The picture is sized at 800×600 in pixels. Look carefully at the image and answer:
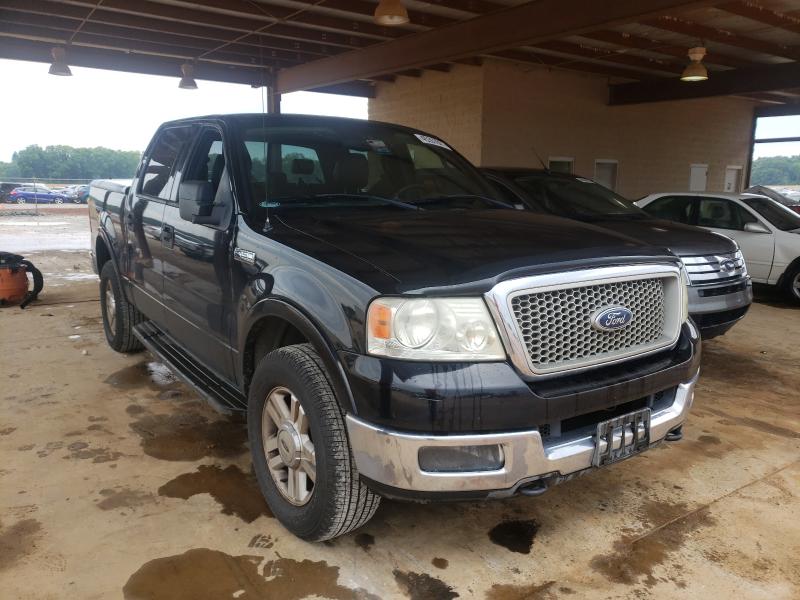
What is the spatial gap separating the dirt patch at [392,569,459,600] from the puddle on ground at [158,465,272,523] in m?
0.73

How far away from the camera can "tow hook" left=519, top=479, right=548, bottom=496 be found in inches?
86.7

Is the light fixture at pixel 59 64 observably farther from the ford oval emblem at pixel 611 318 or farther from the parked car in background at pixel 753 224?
the ford oval emblem at pixel 611 318

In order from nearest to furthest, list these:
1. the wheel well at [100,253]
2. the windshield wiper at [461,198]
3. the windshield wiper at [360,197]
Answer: the windshield wiper at [360,197]
the windshield wiper at [461,198]
the wheel well at [100,253]

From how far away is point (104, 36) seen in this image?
37.1 ft

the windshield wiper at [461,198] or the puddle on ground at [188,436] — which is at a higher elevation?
the windshield wiper at [461,198]

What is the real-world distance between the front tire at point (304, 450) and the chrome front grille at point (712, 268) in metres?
3.54

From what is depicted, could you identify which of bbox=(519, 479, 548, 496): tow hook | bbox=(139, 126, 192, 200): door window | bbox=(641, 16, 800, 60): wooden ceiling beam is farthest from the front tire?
bbox=(641, 16, 800, 60): wooden ceiling beam

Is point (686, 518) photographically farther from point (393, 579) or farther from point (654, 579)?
point (393, 579)

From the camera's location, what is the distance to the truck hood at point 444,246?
7.18 ft

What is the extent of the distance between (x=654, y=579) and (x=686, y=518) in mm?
557

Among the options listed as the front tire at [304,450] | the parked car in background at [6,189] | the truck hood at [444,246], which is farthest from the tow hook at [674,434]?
the parked car in background at [6,189]

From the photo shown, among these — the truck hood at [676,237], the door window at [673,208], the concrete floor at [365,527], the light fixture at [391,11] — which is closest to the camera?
the concrete floor at [365,527]

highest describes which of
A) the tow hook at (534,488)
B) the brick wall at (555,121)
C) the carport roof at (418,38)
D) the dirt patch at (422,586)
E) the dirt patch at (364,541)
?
the carport roof at (418,38)

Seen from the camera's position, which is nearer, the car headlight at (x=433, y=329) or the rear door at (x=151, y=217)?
the car headlight at (x=433, y=329)
